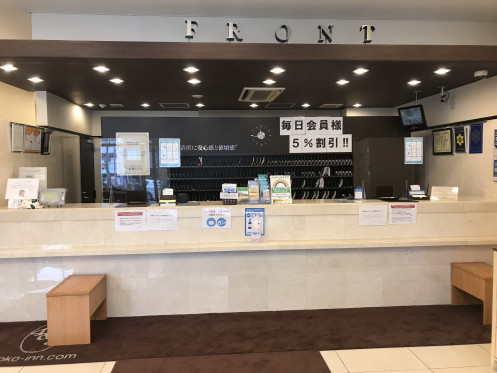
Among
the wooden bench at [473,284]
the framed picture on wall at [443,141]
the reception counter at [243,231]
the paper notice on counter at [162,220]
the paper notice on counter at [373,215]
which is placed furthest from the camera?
the framed picture on wall at [443,141]

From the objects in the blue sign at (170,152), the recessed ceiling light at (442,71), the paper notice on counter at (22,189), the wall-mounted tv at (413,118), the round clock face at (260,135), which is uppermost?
the recessed ceiling light at (442,71)

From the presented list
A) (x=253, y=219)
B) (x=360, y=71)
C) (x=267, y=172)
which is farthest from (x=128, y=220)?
(x=267, y=172)

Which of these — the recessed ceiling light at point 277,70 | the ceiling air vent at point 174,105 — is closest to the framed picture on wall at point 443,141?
the recessed ceiling light at point 277,70

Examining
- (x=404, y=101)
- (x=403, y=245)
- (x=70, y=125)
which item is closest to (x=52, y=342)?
(x=403, y=245)

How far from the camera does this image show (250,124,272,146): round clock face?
23.8 ft

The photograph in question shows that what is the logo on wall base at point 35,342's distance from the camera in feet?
10.2

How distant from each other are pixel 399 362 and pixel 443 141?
4.94 metres

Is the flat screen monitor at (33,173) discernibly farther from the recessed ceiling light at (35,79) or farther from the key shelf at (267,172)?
the key shelf at (267,172)

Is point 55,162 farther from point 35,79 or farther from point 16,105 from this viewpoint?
point 35,79

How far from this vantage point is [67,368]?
9.15ft

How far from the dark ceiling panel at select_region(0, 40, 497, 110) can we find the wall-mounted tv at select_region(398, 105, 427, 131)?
54cm

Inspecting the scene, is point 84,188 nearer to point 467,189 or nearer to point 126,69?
point 126,69

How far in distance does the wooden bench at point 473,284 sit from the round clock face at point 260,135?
4.22m

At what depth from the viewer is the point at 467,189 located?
19.2 ft
